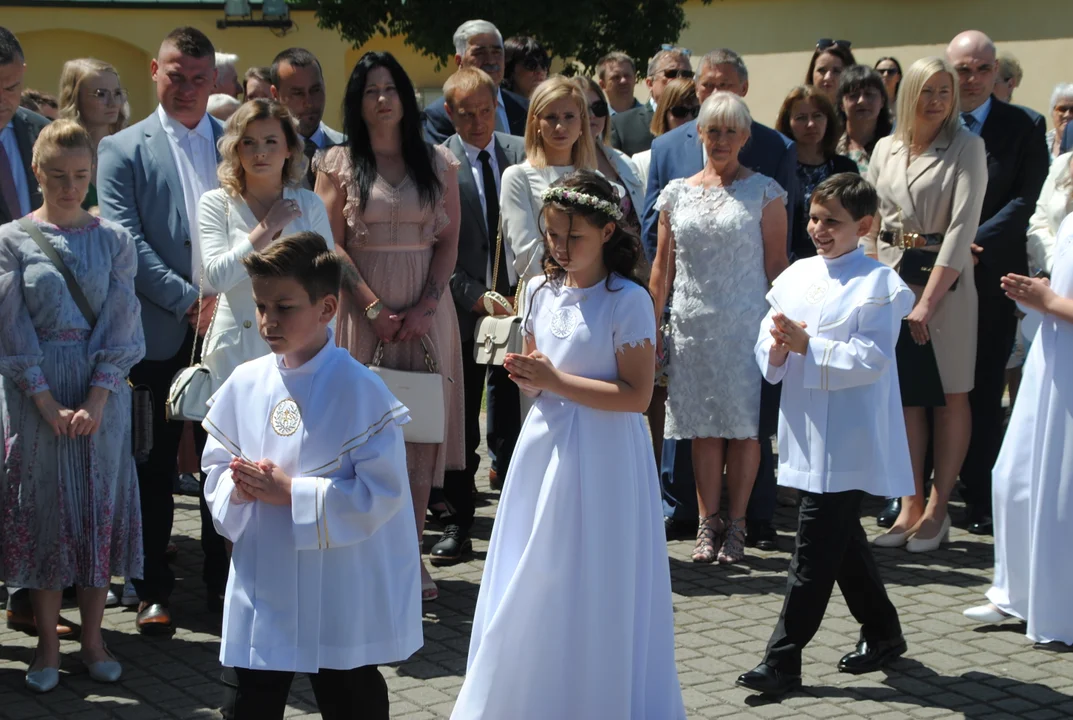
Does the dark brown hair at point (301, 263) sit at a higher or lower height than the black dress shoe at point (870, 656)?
higher

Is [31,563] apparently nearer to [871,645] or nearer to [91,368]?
[91,368]

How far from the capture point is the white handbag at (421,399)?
21.0ft

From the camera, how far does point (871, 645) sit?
18.7 feet

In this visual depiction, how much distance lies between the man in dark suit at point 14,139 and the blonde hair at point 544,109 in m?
2.37

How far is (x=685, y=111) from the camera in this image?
8625 mm

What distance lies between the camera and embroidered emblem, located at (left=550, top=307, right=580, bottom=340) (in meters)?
4.89

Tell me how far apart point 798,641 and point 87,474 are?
112 inches

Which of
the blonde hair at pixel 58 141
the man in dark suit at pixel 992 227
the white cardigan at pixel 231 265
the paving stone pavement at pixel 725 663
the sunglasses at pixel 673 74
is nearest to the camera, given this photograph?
the paving stone pavement at pixel 725 663

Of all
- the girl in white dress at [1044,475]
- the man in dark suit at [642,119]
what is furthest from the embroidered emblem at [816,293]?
the man in dark suit at [642,119]

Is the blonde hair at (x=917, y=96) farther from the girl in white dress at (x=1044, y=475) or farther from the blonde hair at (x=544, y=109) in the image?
the blonde hair at (x=544, y=109)

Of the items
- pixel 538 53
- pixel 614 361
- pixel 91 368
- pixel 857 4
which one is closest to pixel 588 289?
pixel 614 361

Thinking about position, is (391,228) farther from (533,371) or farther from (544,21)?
(544,21)

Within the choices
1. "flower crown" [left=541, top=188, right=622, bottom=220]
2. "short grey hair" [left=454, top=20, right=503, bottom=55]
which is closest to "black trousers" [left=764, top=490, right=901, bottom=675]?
"flower crown" [left=541, top=188, right=622, bottom=220]

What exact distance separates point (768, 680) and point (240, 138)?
3.08 metres
